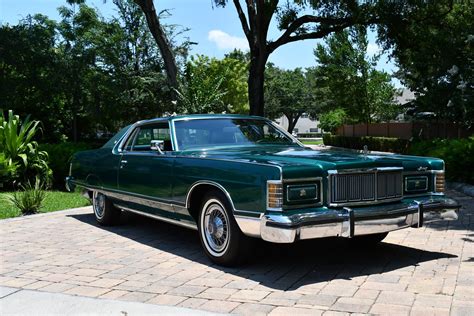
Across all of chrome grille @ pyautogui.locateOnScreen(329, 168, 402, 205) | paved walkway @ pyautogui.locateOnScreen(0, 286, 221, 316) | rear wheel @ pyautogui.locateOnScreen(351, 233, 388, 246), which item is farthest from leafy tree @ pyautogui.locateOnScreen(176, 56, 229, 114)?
paved walkway @ pyautogui.locateOnScreen(0, 286, 221, 316)

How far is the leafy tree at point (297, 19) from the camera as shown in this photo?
17.0 meters

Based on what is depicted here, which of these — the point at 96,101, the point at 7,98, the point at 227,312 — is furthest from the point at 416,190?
the point at 96,101

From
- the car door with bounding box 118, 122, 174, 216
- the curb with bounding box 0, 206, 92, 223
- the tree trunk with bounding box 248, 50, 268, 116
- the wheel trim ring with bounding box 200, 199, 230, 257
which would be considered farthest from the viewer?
the tree trunk with bounding box 248, 50, 268, 116

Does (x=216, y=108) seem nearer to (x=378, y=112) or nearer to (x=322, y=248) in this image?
(x=322, y=248)

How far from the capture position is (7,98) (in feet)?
65.8

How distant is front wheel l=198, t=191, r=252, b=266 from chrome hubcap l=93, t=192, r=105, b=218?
273cm

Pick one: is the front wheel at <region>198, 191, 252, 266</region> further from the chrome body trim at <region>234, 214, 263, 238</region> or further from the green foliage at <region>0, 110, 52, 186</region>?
the green foliage at <region>0, 110, 52, 186</region>

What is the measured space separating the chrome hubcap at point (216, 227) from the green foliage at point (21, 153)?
689 cm

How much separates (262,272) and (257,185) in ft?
3.23

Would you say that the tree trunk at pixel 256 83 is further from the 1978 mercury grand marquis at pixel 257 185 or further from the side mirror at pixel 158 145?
the side mirror at pixel 158 145

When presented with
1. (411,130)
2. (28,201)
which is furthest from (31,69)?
(411,130)

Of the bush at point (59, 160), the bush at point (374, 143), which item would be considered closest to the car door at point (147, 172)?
the bush at point (59, 160)

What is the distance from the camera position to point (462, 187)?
1148cm

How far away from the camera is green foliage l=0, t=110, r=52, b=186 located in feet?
36.8
